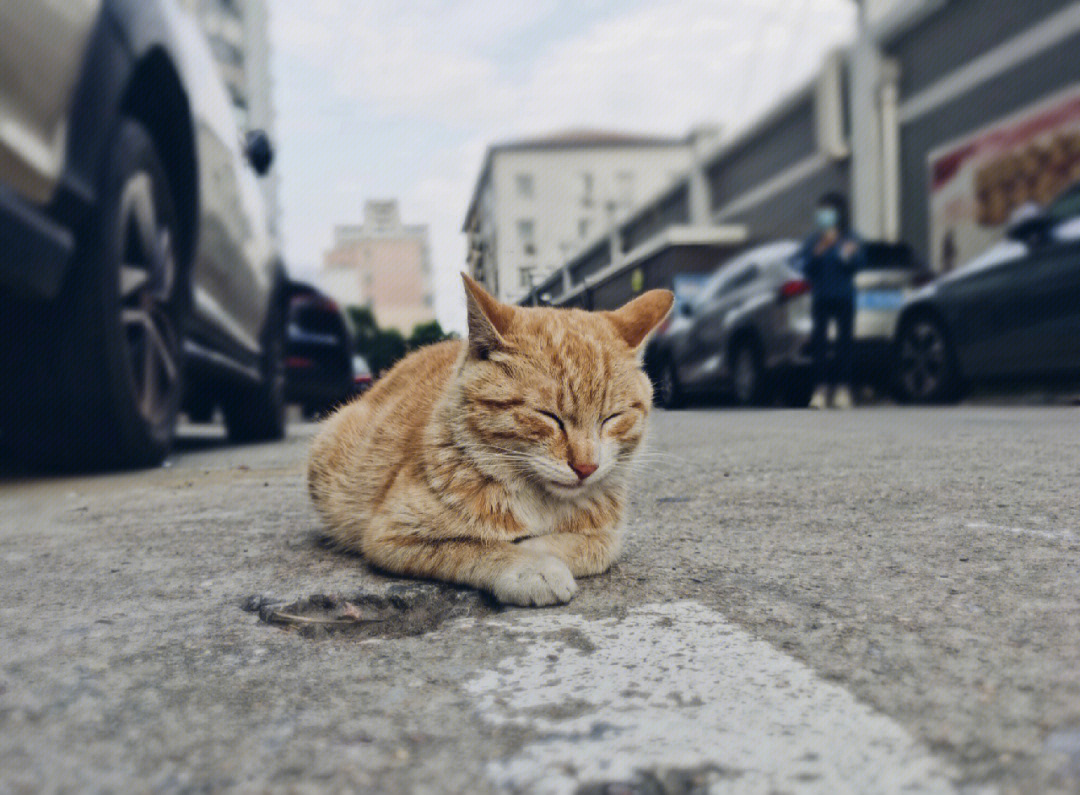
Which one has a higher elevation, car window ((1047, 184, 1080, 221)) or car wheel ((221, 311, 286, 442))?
car window ((1047, 184, 1080, 221))

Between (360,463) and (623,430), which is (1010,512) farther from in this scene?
(360,463)

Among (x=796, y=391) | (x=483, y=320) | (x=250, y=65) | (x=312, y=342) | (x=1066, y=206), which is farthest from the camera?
(x=250, y=65)

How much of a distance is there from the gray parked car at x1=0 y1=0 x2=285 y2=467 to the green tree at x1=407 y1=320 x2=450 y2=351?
1134 millimetres

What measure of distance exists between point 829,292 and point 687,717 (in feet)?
22.3

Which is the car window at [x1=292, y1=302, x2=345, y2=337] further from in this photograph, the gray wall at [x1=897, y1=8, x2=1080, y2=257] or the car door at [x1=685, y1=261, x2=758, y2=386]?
the gray wall at [x1=897, y1=8, x2=1080, y2=257]

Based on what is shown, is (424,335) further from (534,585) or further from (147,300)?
(534,585)

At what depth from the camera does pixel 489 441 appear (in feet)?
6.23

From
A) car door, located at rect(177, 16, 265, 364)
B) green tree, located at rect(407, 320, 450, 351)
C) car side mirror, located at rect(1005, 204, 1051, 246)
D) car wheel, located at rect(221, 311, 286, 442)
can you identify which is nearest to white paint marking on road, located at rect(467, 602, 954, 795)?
green tree, located at rect(407, 320, 450, 351)

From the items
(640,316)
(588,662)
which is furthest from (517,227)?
(588,662)

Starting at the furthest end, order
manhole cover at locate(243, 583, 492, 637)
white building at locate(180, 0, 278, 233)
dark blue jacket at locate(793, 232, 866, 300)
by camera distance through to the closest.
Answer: white building at locate(180, 0, 278, 233)
dark blue jacket at locate(793, 232, 866, 300)
manhole cover at locate(243, 583, 492, 637)

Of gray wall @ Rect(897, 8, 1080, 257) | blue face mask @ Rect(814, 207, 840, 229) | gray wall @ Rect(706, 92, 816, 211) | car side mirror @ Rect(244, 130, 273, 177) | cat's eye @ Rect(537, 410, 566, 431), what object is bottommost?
cat's eye @ Rect(537, 410, 566, 431)

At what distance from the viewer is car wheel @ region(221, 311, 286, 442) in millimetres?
6207

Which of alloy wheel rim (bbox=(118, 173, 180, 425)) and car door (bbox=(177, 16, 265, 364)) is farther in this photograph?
car door (bbox=(177, 16, 265, 364))

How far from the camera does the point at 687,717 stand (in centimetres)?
109
